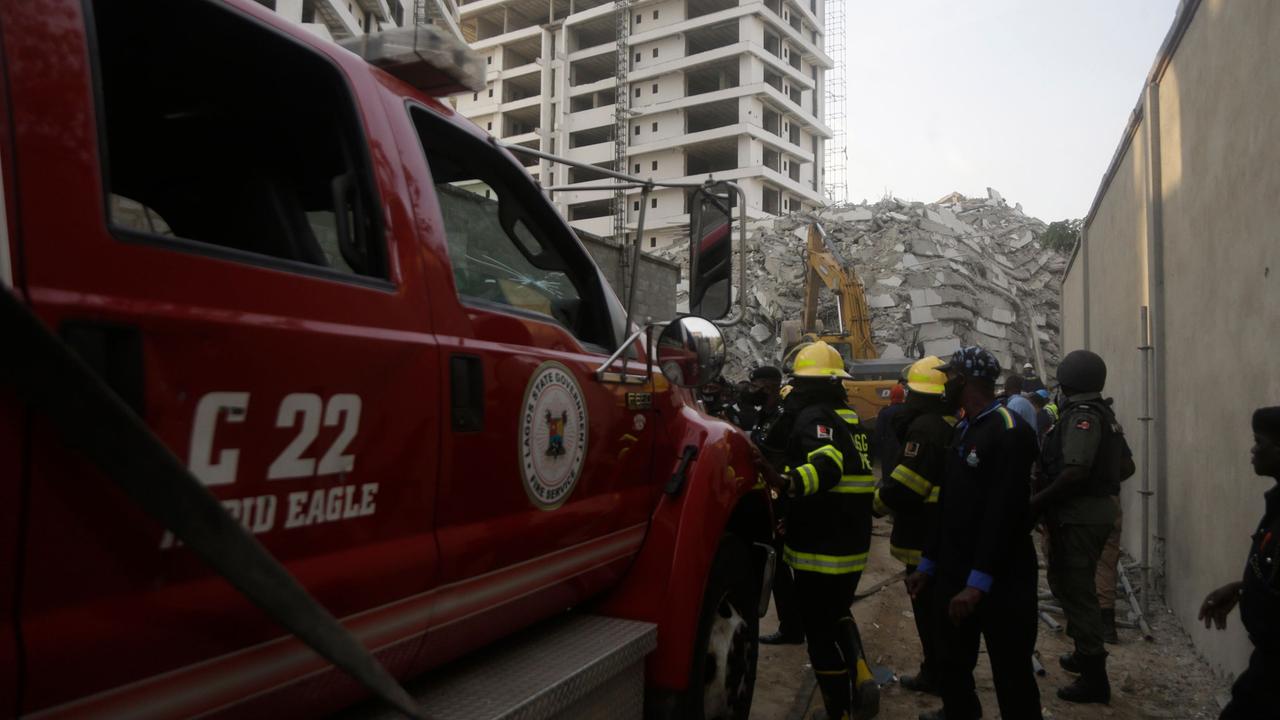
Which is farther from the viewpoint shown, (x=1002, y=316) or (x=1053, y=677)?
(x=1002, y=316)

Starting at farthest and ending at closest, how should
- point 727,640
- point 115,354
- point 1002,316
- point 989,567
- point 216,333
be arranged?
point 1002,316 → point 989,567 → point 727,640 → point 216,333 → point 115,354

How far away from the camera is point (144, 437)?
1.09 meters

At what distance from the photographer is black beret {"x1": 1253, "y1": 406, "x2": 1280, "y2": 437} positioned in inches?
116

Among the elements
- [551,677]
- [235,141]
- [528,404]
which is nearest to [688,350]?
[528,404]

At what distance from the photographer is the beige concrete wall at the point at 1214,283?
4.39 metres

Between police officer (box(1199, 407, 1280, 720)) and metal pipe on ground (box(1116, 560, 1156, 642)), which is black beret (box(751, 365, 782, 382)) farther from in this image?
police officer (box(1199, 407, 1280, 720))

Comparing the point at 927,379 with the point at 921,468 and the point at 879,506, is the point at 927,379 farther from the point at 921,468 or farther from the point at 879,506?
the point at 879,506

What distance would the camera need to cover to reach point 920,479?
450 cm

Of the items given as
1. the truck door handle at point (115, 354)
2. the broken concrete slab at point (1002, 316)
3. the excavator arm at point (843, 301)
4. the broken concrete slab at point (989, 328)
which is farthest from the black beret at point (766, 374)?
the broken concrete slab at point (1002, 316)

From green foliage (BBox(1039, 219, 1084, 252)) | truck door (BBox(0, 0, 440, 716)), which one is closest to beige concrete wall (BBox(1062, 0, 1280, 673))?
truck door (BBox(0, 0, 440, 716))

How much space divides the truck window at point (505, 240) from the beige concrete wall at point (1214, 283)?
343 centimetres

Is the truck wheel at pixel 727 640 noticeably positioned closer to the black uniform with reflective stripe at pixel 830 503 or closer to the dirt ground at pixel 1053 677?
the black uniform with reflective stripe at pixel 830 503

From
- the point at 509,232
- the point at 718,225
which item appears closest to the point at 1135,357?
the point at 718,225

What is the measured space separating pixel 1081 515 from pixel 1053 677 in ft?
3.38
